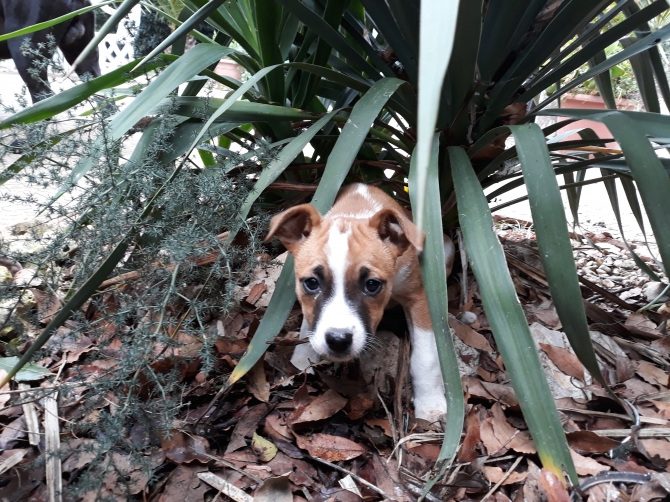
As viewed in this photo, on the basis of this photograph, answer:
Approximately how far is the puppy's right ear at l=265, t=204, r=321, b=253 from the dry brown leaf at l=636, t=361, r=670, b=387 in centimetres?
134

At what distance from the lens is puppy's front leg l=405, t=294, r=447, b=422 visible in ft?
5.08

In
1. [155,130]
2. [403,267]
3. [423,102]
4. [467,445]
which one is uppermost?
[423,102]

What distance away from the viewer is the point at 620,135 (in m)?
1.25

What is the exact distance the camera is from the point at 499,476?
4.16ft

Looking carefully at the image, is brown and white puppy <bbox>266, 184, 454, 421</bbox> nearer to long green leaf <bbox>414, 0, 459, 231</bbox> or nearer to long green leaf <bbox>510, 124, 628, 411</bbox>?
long green leaf <bbox>510, 124, 628, 411</bbox>

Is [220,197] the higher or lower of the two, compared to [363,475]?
higher

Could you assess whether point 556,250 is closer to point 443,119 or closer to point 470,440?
point 470,440

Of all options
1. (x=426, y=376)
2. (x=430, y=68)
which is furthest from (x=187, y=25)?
(x=426, y=376)

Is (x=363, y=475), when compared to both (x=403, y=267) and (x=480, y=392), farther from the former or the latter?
(x=403, y=267)

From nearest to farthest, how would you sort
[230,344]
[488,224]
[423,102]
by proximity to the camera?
1. [423,102]
2. [488,224]
3. [230,344]

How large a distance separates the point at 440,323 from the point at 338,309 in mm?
402

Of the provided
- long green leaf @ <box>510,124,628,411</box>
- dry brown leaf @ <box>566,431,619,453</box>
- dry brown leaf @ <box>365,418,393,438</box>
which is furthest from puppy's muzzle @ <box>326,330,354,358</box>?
dry brown leaf @ <box>566,431,619,453</box>

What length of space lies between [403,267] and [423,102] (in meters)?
1.28

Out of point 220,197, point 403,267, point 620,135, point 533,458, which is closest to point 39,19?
point 220,197
